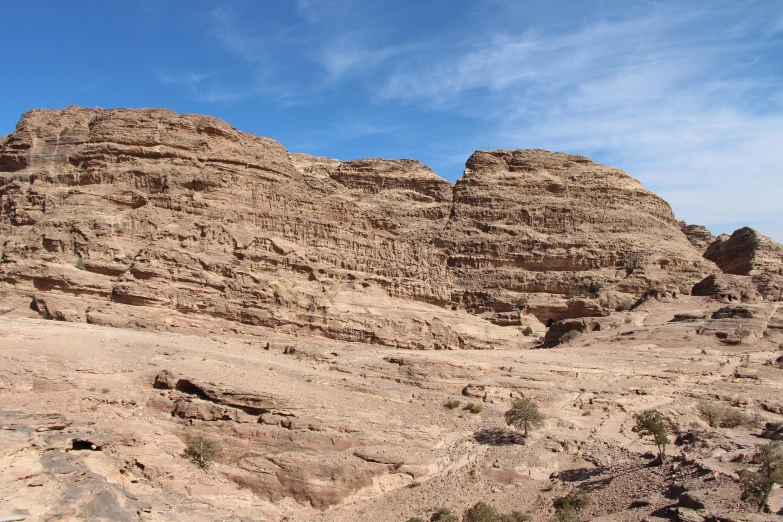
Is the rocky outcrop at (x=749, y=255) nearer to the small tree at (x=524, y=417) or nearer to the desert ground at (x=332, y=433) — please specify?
the desert ground at (x=332, y=433)

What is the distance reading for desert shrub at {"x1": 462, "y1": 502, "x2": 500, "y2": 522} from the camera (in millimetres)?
16922

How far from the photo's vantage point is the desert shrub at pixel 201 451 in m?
18.6


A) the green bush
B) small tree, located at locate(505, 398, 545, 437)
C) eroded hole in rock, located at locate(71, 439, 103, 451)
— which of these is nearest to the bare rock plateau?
eroded hole in rock, located at locate(71, 439, 103, 451)

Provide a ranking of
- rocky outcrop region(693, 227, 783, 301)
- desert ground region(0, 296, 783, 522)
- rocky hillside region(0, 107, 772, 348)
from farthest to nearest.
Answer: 1. rocky outcrop region(693, 227, 783, 301)
2. rocky hillside region(0, 107, 772, 348)
3. desert ground region(0, 296, 783, 522)

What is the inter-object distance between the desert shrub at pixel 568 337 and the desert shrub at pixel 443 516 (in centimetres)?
2043

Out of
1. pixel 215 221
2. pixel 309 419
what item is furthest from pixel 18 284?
pixel 309 419

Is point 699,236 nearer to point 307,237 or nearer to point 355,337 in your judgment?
point 307,237

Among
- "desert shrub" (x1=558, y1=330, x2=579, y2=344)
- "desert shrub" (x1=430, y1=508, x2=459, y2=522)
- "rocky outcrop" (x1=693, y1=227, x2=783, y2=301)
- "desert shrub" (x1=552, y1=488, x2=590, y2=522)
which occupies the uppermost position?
"rocky outcrop" (x1=693, y1=227, x2=783, y2=301)

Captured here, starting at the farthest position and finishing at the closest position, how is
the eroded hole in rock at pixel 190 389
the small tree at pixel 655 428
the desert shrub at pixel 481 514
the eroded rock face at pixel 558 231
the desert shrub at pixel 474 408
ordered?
the eroded rock face at pixel 558 231
the desert shrub at pixel 474 408
the eroded hole in rock at pixel 190 389
the small tree at pixel 655 428
the desert shrub at pixel 481 514

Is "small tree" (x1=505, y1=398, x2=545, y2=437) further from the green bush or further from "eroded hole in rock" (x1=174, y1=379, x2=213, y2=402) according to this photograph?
"eroded hole in rock" (x1=174, y1=379, x2=213, y2=402)

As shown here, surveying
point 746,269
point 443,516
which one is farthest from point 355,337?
point 746,269

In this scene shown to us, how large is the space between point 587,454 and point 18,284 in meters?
25.3

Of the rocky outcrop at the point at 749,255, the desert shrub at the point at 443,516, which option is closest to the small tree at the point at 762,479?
the desert shrub at the point at 443,516

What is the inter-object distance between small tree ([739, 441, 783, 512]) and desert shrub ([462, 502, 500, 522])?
5.98 meters
